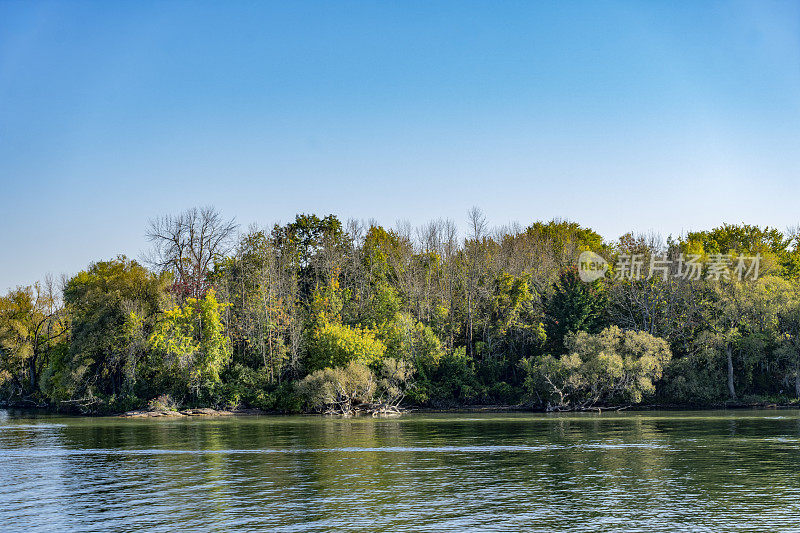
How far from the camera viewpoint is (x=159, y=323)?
86.8m

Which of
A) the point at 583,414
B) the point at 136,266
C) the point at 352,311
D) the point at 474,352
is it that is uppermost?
the point at 136,266

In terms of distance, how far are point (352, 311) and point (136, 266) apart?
90.8 ft

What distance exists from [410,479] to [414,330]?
55042mm

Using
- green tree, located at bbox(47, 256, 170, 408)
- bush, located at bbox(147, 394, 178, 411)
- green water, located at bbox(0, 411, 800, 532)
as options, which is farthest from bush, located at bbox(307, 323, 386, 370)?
green water, located at bbox(0, 411, 800, 532)

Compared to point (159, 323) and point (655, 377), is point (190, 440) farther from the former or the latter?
point (655, 377)

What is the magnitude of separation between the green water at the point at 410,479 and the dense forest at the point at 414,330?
69.5ft

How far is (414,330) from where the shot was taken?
91375 mm

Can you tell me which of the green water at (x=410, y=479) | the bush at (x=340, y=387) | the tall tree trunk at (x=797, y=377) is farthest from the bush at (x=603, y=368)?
the bush at (x=340, y=387)

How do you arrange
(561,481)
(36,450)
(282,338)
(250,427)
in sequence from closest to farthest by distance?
(561,481), (36,450), (250,427), (282,338)

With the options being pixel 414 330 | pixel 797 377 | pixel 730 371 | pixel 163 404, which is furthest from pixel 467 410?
pixel 797 377

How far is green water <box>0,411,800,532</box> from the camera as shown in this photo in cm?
2752

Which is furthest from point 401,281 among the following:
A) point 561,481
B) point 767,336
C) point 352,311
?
point 561,481

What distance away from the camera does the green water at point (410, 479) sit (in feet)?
90.3

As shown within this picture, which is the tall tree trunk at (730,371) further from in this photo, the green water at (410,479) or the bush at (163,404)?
the bush at (163,404)
